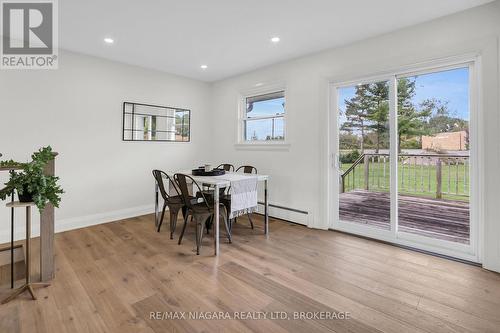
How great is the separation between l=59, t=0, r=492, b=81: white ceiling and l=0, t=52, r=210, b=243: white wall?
416 millimetres

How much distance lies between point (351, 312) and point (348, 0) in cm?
269

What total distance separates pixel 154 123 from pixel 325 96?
294 centimetres

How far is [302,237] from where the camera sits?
11.0 ft

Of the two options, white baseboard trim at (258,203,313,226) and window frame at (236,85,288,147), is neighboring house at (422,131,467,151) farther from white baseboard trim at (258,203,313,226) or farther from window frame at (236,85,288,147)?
window frame at (236,85,288,147)

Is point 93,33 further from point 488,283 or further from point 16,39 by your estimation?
point 488,283

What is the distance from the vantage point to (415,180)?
353 centimetres

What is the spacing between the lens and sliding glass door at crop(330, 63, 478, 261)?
2750 millimetres

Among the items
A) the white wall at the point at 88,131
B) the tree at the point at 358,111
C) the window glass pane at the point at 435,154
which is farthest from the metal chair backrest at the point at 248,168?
the window glass pane at the point at 435,154

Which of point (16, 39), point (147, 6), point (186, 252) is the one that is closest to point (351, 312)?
point (186, 252)

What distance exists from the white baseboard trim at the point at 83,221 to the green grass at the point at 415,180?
346 cm

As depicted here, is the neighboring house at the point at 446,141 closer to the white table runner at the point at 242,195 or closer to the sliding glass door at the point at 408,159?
the sliding glass door at the point at 408,159

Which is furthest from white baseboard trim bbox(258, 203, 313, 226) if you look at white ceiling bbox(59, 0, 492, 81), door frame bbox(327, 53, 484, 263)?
white ceiling bbox(59, 0, 492, 81)

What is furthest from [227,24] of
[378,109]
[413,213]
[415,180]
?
[413,213]

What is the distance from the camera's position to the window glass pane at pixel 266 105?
428cm
